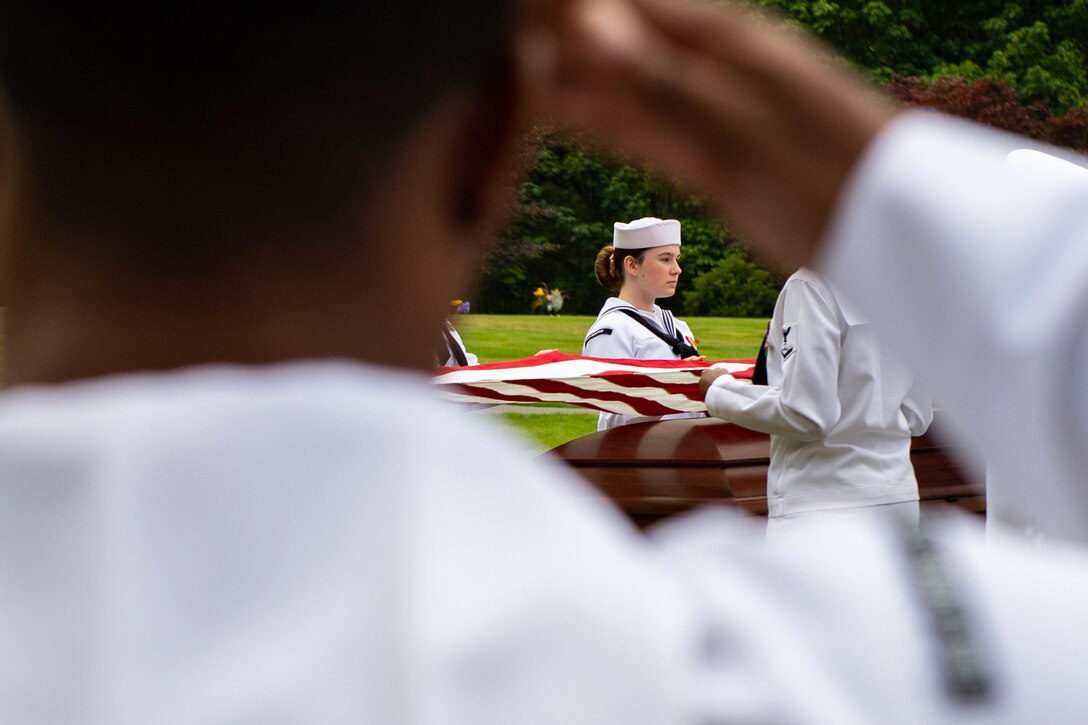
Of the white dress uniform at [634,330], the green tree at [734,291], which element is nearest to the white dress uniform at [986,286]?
the white dress uniform at [634,330]

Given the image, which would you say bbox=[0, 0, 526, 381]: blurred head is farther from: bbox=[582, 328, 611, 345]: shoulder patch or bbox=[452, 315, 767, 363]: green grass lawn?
bbox=[452, 315, 767, 363]: green grass lawn

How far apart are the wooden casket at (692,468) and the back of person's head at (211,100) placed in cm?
523

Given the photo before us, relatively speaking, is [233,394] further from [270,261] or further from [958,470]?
[958,470]

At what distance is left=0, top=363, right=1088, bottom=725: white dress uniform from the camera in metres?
0.55

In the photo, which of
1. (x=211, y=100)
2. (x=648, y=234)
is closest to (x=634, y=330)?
(x=648, y=234)

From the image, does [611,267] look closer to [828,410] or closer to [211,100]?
[828,410]

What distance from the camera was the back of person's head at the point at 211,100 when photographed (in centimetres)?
65

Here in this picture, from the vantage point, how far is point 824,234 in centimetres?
97

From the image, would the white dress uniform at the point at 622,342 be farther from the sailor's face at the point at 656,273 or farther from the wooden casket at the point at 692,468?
the wooden casket at the point at 692,468

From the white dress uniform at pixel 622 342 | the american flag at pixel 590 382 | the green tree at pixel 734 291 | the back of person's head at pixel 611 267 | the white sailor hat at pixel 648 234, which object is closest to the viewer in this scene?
the american flag at pixel 590 382

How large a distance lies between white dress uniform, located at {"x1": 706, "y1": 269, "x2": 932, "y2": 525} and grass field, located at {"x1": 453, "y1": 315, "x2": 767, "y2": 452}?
7889mm

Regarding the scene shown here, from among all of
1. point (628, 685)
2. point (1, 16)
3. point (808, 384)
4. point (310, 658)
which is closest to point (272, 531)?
point (310, 658)

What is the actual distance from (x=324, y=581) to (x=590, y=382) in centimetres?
554

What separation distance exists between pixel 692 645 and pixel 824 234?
1.45ft
